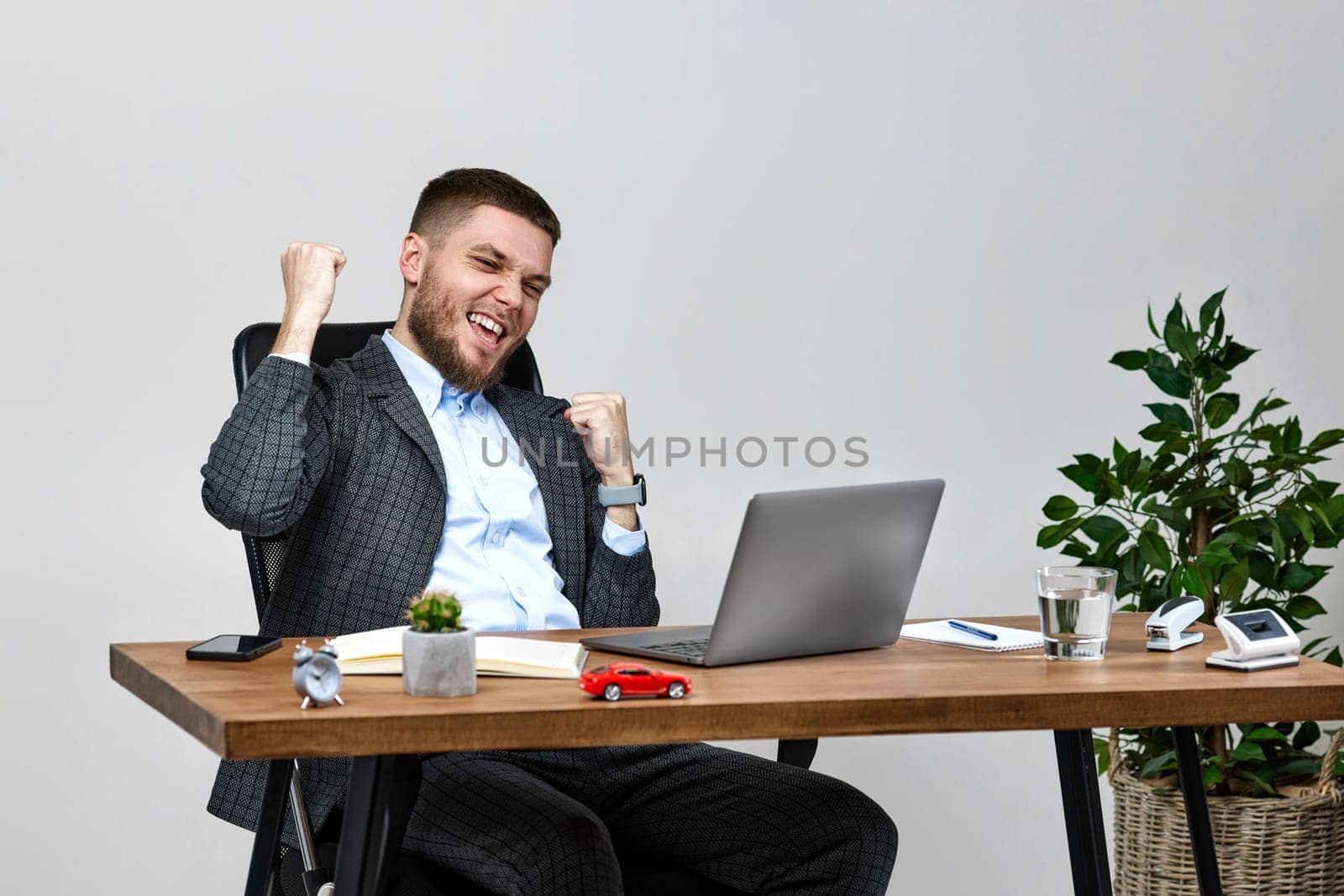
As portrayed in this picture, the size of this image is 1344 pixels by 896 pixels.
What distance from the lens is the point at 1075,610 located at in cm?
156

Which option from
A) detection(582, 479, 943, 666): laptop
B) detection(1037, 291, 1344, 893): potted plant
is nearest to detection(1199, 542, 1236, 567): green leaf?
detection(1037, 291, 1344, 893): potted plant

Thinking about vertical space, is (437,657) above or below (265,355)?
below

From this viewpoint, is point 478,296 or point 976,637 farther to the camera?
point 478,296

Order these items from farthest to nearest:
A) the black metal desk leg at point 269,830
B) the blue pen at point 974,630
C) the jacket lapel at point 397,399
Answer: the jacket lapel at point 397,399, the blue pen at point 974,630, the black metal desk leg at point 269,830

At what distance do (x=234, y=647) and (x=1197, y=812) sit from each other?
1.09 m

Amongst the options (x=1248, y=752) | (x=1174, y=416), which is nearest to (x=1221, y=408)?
(x=1174, y=416)

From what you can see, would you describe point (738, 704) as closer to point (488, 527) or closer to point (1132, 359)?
point (488, 527)

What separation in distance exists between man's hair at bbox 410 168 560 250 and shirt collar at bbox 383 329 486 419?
18 cm

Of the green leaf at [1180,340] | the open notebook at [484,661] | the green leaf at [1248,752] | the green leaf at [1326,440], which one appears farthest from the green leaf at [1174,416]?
the open notebook at [484,661]

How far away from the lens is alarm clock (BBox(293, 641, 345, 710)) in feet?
3.96

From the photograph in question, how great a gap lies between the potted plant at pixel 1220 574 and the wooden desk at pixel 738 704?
1.12 m

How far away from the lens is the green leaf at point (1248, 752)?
104 inches

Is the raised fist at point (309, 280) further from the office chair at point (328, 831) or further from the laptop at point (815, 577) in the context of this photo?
the laptop at point (815, 577)

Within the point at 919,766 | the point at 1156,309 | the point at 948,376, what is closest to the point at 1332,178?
the point at 1156,309
